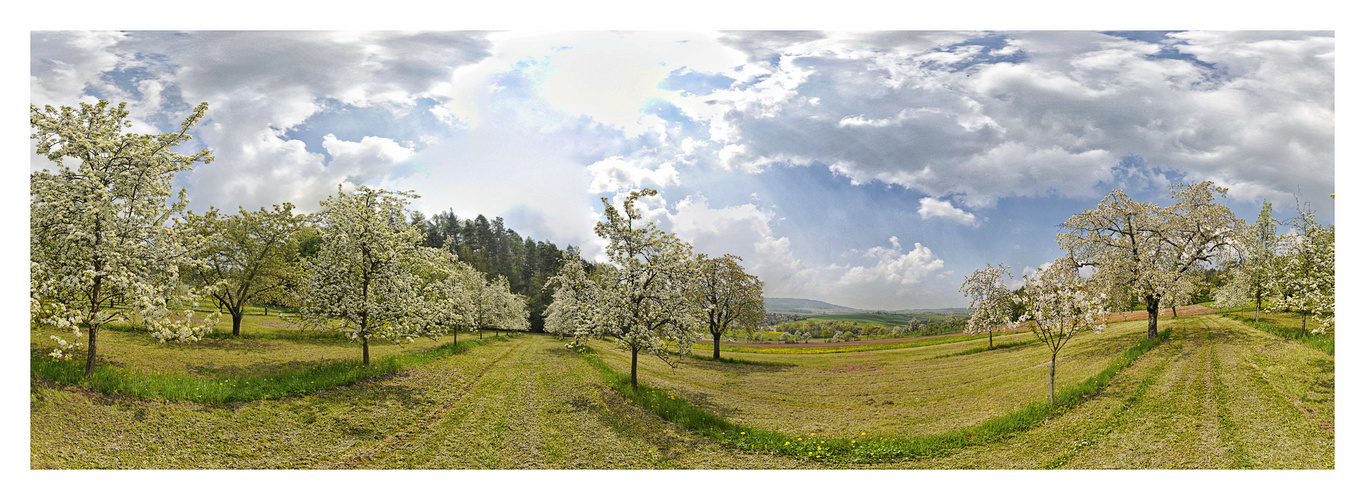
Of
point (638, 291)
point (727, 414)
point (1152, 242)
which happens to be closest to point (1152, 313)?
point (1152, 242)

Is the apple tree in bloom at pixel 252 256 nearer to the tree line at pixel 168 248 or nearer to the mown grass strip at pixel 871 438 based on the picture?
the tree line at pixel 168 248

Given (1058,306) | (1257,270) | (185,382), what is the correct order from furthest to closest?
1. (1257,270)
2. (1058,306)
3. (185,382)

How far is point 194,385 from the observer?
24.2 feet

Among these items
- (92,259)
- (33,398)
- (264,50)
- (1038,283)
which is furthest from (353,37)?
(1038,283)

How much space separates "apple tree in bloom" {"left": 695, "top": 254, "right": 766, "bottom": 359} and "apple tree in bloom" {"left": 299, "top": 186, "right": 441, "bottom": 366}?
715 centimetres

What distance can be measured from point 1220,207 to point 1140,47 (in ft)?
14.1

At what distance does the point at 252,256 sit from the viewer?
12.7 meters

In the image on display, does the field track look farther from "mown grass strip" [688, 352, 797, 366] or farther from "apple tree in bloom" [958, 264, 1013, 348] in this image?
"mown grass strip" [688, 352, 797, 366]

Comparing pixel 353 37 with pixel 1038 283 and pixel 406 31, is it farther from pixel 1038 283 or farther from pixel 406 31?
pixel 1038 283

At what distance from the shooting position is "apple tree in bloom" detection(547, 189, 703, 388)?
880 cm

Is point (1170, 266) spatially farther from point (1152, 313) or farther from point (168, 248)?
point (168, 248)

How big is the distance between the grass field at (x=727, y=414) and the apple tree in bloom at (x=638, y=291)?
1436 mm

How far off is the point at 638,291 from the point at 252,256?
13.4 m

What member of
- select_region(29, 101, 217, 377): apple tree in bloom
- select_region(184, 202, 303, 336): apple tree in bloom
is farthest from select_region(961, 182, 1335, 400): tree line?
select_region(184, 202, 303, 336): apple tree in bloom
